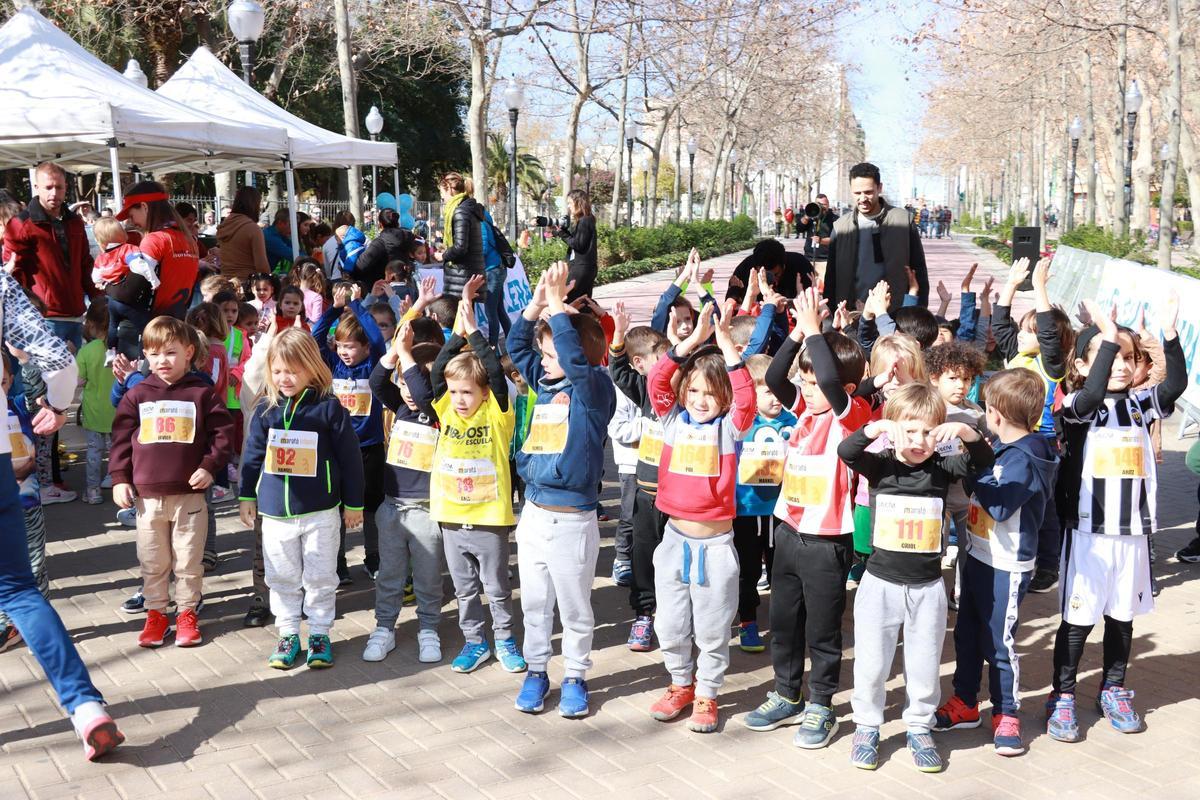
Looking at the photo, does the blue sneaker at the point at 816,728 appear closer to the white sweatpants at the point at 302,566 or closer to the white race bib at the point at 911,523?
the white race bib at the point at 911,523

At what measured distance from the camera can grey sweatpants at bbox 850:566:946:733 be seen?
4.21 meters

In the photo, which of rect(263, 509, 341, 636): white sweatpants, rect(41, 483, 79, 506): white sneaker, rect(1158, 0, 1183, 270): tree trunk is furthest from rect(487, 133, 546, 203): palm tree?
rect(263, 509, 341, 636): white sweatpants

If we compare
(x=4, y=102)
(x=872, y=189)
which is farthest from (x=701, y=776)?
(x=4, y=102)

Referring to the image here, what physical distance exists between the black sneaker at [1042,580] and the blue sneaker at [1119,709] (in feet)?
5.11

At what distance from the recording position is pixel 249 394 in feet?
20.8

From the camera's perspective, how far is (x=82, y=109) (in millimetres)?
10984

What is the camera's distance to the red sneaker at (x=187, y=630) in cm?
542

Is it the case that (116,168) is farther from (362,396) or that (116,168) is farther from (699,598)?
(699,598)

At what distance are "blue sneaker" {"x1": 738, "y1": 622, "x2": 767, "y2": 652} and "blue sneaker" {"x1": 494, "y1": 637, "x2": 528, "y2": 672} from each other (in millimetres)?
1050

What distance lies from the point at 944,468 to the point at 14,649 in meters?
4.23

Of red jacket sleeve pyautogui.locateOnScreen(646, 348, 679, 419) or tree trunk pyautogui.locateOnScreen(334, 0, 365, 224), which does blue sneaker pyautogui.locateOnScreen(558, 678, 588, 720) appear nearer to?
red jacket sleeve pyautogui.locateOnScreen(646, 348, 679, 419)

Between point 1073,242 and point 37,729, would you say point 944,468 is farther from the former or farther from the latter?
point 1073,242

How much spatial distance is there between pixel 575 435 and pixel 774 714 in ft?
4.48

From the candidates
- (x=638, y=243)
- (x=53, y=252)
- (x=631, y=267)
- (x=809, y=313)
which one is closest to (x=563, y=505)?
(x=809, y=313)
